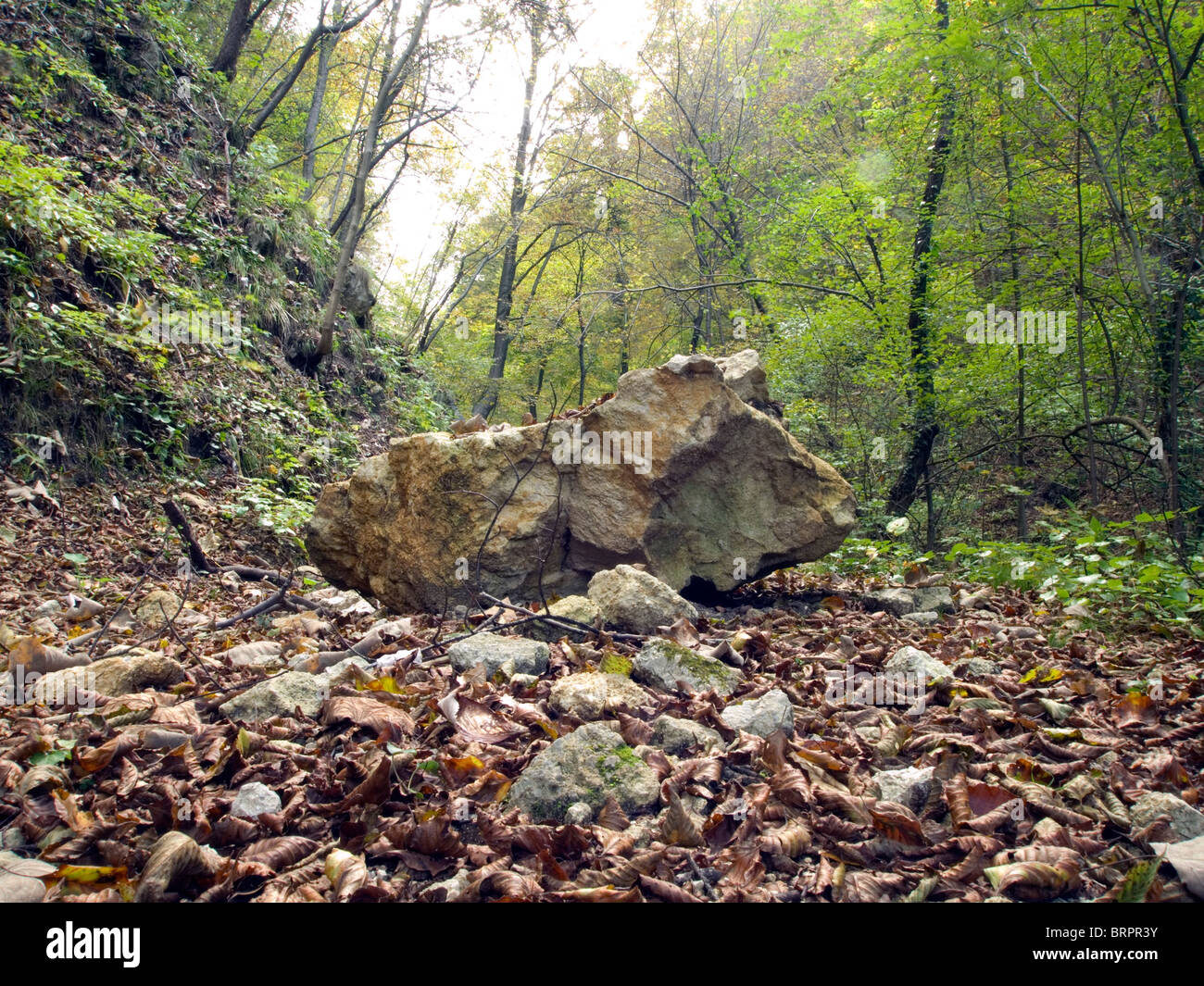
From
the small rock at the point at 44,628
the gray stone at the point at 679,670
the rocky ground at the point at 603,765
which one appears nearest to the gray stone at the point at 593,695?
the rocky ground at the point at 603,765

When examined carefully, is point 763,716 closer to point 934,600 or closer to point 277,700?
point 277,700

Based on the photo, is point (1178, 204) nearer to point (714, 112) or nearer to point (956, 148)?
point (956, 148)

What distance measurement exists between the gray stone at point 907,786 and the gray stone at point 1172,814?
530 mm

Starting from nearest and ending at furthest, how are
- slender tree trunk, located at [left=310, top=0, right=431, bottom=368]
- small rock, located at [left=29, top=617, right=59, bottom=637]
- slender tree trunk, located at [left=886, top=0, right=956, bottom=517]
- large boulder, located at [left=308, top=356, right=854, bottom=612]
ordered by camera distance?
small rock, located at [left=29, top=617, right=59, bottom=637]
large boulder, located at [left=308, top=356, right=854, bottom=612]
slender tree trunk, located at [left=886, top=0, right=956, bottom=517]
slender tree trunk, located at [left=310, top=0, right=431, bottom=368]

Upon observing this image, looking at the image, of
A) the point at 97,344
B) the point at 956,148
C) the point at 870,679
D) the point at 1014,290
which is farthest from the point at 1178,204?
the point at 97,344

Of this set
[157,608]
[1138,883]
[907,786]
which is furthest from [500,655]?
[157,608]

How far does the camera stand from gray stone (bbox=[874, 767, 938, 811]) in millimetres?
2150

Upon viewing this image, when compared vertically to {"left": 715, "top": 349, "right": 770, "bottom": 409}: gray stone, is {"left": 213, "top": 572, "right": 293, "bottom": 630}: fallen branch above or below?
below

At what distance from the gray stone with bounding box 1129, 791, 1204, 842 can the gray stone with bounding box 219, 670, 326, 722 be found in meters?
2.78

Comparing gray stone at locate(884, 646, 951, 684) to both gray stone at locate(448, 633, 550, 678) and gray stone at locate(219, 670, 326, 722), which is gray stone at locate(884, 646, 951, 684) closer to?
gray stone at locate(448, 633, 550, 678)

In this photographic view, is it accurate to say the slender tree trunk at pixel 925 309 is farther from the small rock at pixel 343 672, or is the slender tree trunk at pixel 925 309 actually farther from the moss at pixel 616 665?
the small rock at pixel 343 672

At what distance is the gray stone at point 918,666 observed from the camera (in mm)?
3174

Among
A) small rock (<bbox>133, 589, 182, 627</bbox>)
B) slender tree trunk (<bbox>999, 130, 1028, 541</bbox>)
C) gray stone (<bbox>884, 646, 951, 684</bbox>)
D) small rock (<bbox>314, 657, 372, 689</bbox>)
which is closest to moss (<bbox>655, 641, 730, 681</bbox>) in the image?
gray stone (<bbox>884, 646, 951, 684</bbox>)

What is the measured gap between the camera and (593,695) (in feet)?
9.25
